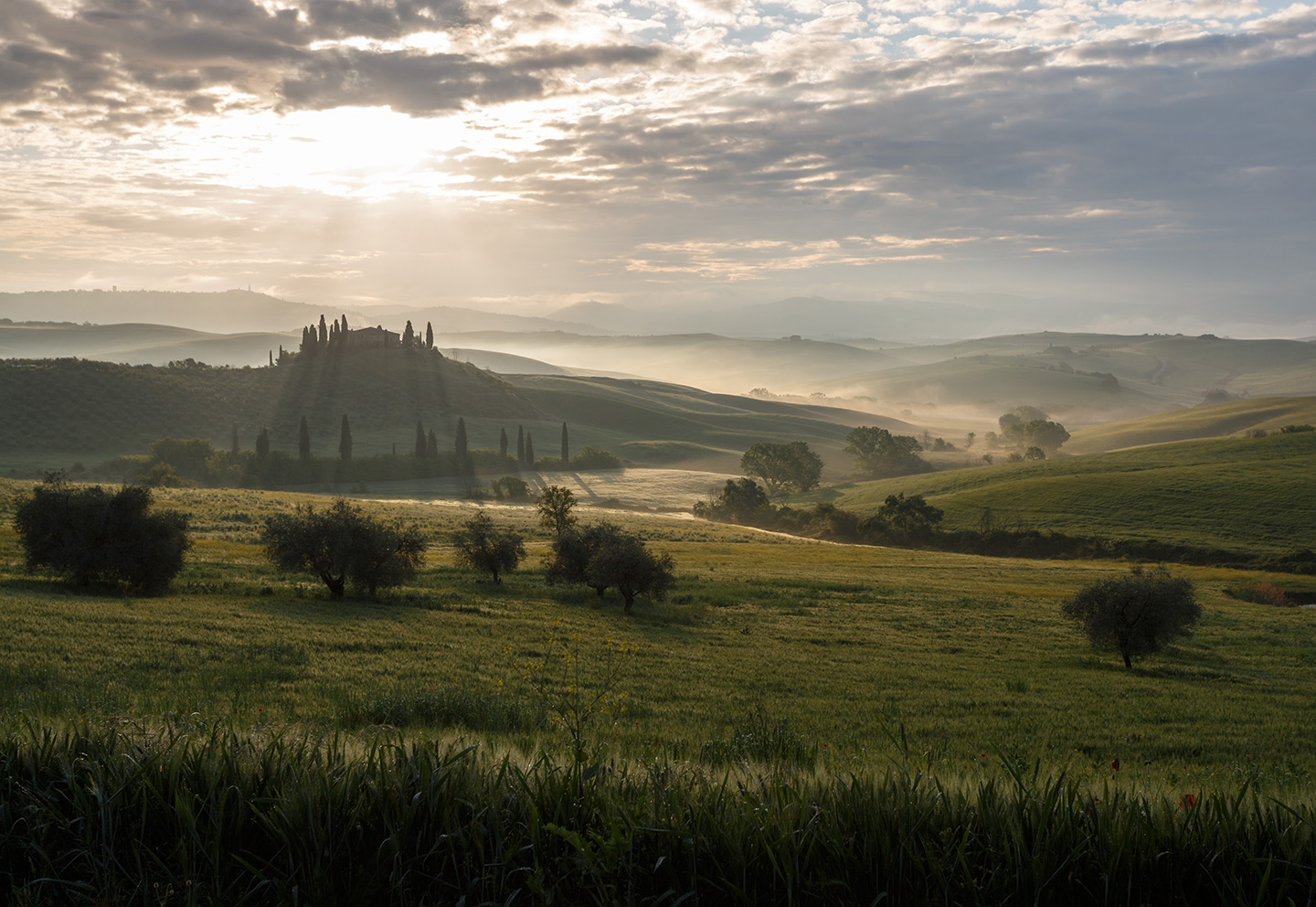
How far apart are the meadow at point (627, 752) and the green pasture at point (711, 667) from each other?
19 centimetres

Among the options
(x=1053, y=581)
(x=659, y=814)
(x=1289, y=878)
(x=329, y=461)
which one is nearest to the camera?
(x=1289, y=878)

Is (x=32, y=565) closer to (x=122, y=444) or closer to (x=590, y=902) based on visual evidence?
(x=590, y=902)

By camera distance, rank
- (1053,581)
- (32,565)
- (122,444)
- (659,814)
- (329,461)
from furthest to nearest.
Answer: (122,444), (329,461), (1053,581), (32,565), (659,814)

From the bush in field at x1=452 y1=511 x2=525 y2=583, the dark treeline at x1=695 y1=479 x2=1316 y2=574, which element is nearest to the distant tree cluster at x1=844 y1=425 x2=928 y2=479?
the dark treeline at x1=695 y1=479 x2=1316 y2=574

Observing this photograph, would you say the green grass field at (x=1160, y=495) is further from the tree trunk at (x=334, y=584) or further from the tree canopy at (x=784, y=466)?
the tree trunk at (x=334, y=584)

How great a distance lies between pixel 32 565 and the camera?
35875 mm

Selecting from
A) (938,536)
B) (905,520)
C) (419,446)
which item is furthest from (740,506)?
(419,446)

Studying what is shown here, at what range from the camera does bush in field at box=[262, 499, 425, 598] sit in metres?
38.4

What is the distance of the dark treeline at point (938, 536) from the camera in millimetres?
77438

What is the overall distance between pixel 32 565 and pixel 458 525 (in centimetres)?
4102

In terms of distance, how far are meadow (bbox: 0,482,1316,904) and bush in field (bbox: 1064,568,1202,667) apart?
99 centimetres

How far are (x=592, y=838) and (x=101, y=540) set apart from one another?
37795 mm

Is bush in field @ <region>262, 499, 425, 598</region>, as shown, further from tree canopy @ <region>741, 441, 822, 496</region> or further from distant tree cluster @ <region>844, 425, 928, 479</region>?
distant tree cluster @ <region>844, 425, 928, 479</region>

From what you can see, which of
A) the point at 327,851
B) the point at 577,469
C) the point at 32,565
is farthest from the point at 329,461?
the point at 327,851
